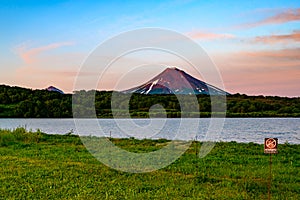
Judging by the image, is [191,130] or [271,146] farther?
[191,130]

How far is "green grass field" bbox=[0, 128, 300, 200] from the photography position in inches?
424

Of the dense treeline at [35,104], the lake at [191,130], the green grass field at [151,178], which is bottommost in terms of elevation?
the green grass field at [151,178]

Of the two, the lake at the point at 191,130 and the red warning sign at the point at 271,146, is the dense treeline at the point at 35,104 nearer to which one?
the lake at the point at 191,130

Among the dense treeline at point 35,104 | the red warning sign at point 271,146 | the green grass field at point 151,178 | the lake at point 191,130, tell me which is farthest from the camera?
the dense treeline at point 35,104

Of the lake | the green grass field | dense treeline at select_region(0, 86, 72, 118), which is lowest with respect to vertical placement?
the green grass field

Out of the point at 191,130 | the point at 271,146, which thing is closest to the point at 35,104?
the point at 191,130

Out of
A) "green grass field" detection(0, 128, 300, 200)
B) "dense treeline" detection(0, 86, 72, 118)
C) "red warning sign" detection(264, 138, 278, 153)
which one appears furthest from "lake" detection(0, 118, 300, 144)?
"dense treeline" detection(0, 86, 72, 118)

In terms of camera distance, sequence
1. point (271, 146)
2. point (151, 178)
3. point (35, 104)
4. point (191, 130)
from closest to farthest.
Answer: point (271, 146), point (151, 178), point (191, 130), point (35, 104)

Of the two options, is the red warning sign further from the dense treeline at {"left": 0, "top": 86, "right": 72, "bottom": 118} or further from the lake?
the dense treeline at {"left": 0, "top": 86, "right": 72, "bottom": 118}

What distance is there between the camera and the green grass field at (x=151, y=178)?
10758 millimetres

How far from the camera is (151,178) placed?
43.4 ft

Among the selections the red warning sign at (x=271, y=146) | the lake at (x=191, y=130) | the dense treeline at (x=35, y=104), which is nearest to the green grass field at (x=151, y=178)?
the red warning sign at (x=271, y=146)

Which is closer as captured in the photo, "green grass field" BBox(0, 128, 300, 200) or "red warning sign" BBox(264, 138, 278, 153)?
"red warning sign" BBox(264, 138, 278, 153)

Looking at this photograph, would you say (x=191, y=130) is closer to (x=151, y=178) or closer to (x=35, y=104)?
(x=151, y=178)
